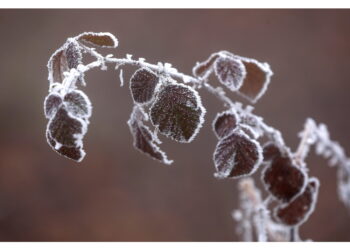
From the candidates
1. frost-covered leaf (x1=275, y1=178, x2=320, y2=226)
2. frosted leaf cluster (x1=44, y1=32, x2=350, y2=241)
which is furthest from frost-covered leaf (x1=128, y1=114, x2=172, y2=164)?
frost-covered leaf (x1=275, y1=178, x2=320, y2=226)

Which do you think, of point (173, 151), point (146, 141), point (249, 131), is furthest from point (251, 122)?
point (173, 151)

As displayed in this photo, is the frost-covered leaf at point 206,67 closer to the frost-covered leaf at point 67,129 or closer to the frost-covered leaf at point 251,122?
the frost-covered leaf at point 251,122

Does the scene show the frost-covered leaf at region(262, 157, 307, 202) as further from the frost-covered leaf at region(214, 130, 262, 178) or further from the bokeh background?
the bokeh background

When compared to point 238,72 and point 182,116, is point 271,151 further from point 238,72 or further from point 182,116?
point 182,116

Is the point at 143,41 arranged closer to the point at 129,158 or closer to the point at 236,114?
the point at 129,158

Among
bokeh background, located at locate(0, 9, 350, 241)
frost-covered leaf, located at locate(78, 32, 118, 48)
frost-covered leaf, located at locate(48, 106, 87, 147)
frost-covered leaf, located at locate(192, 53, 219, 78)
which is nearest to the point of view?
frost-covered leaf, located at locate(48, 106, 87, 147)

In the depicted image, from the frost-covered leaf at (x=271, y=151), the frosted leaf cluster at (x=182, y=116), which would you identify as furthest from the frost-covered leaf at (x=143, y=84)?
the frost-covered leaf at (x=271, y=151)
